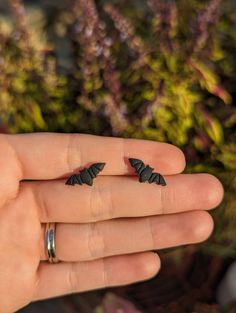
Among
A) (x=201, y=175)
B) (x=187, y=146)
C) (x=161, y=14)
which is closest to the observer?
(x=161, y=14)

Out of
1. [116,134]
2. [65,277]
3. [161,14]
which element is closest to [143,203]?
[116,134]

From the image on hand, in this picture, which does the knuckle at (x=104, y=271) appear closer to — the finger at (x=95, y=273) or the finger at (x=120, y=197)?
the finger at (x=95, y=273)

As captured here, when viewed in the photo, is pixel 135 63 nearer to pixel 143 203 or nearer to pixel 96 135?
pixel 96 135

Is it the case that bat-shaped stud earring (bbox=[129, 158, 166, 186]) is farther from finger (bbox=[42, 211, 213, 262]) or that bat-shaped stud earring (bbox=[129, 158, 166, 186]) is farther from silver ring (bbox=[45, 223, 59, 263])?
silver ring (bbox=[45, 223, 59, 263])

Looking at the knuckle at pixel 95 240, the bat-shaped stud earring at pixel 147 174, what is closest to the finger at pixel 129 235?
→ the knuckle at pixel 95 240

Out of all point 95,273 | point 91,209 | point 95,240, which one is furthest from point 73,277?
point 91,209

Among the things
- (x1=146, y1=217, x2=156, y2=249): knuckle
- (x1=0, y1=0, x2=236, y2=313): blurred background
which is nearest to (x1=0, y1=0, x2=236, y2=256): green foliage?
(x1=0, y1=0, x2=236, y2=313): blurred background

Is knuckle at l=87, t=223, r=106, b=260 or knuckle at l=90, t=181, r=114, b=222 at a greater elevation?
knuckle at l=90, t=181, r=114, b=222
